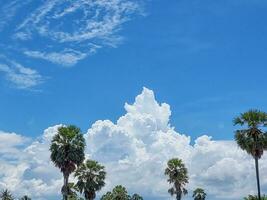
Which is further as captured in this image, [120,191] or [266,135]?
[120,191]

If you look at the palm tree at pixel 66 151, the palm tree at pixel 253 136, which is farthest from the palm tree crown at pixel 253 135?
the palm tree at pixel 66 151

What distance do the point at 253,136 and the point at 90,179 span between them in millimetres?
29248

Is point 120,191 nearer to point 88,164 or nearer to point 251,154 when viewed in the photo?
point 88,164

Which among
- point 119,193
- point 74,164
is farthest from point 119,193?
point 74,164

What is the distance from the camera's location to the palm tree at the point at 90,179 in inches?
3573

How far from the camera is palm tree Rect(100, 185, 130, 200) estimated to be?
106062 mm

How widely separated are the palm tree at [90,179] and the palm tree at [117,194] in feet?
46.1

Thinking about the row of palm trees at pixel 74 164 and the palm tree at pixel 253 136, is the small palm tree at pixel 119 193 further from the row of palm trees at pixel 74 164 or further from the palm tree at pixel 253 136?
the palm tree at pixel 253 136

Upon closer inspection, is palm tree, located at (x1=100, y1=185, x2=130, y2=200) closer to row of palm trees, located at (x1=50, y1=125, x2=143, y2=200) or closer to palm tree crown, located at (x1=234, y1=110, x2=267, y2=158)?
row of palm trees, located at (x1=50, y1=125, x2=143, y2=200)

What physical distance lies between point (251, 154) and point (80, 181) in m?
29.8

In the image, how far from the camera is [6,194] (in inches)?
5531

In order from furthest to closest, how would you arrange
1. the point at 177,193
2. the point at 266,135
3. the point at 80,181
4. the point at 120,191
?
1. the point at 120,191
2. the point at 177,193
3. the point at 80,181
4. the point at 266,135

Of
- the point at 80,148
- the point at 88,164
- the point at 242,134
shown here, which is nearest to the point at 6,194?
the point at 88,164

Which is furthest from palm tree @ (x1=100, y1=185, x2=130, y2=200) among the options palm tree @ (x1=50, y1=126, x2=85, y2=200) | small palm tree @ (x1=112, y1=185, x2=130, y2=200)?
palm tree @ (x1=50, y1=126, x2=85, y2=200)
